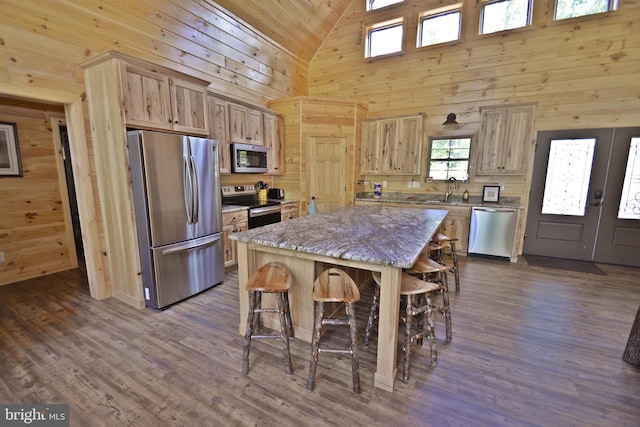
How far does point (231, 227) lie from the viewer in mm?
3623

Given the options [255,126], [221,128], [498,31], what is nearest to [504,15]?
[498,31]

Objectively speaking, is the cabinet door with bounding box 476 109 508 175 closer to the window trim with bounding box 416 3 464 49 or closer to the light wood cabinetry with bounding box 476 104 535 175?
the light wood cabinetry with bounding box 476 104 535 175

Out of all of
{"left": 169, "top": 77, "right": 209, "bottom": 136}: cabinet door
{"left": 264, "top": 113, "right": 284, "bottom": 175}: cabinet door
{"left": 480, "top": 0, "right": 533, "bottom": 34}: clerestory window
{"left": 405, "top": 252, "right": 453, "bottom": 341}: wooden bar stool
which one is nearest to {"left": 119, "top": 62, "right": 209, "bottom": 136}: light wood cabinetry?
{"left": 169, "top": 77, "right": 209, "bottom": 136}: cabinet door

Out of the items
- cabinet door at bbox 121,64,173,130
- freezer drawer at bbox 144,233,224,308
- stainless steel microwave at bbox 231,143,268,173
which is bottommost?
freezer drawer at bbox 144,233,224,308

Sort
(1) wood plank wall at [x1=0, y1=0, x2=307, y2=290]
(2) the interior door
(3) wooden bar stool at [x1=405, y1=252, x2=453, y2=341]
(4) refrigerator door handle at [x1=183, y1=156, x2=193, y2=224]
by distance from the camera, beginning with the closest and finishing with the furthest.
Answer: (3) wooden bar stool at [x1=405, y1=252, x2=453, y2=341] < (1) wood plank wall at [x1=0, y1=0, x2=307, y2=290] < (4) refrigerator door handle at [x1=183, y1=156, x2=193, y2=224] < (2) the interior door

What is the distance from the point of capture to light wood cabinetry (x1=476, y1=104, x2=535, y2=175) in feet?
14.0

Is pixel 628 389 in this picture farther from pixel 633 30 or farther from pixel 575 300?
pixel 633 30

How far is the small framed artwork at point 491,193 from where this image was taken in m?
4.58

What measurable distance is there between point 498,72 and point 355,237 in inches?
173

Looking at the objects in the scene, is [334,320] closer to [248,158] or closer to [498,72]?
[248,158]

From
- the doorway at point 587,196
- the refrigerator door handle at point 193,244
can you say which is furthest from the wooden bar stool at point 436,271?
the doorway at point 587,196

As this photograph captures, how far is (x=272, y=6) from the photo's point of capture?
4309 mm

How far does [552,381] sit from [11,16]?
510cm

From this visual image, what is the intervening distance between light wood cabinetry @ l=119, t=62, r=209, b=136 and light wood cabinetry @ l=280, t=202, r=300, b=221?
1.80 m
